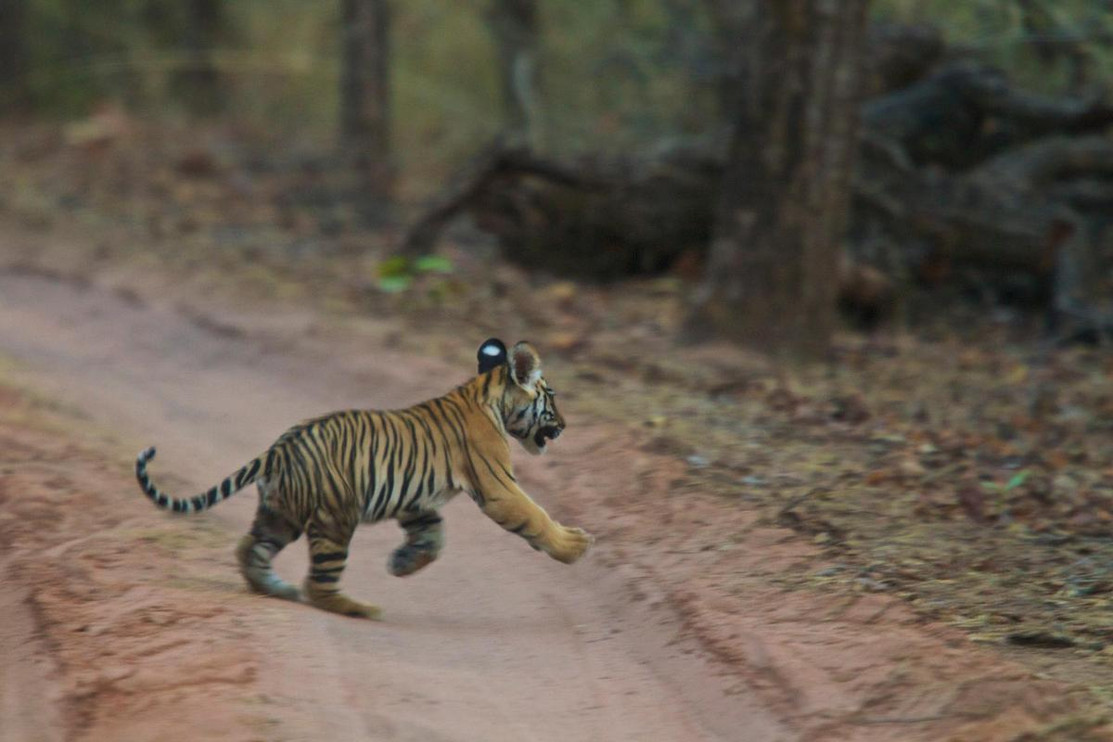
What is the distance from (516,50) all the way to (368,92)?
289cm

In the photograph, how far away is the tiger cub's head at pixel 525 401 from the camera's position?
6180 mm

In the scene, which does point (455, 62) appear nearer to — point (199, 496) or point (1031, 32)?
point (1031, 32)

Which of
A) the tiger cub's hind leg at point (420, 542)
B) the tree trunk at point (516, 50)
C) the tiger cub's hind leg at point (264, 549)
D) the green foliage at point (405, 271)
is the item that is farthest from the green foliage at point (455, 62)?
the tiger cub's hind leg at point (264, 549)

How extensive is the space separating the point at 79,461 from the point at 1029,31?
30.5 ft

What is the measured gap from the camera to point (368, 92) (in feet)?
58.5

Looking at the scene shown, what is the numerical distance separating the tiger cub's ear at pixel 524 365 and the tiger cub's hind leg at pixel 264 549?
118 cm

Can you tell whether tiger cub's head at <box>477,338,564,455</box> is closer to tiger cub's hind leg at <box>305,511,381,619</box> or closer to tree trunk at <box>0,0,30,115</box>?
tiger cub's hind leg at <box>305,511,381,619</box>

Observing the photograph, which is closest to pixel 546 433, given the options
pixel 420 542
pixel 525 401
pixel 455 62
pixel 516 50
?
pixel 525 401

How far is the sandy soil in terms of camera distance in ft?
16.0

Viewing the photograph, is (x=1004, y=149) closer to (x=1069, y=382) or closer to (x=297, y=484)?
(x=1069, y=382)

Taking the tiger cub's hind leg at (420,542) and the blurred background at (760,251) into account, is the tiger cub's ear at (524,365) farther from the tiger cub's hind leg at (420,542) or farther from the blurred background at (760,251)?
the blurred background at (760,251)

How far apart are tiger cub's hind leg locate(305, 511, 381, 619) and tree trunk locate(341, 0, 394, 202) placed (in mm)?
12785

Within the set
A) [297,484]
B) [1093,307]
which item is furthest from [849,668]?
[1093,307]

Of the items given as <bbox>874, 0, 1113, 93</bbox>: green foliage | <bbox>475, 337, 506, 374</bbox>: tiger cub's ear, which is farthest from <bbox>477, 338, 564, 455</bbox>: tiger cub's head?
<bbox>874, 0, 1113, 93</bbox>: green foliage
